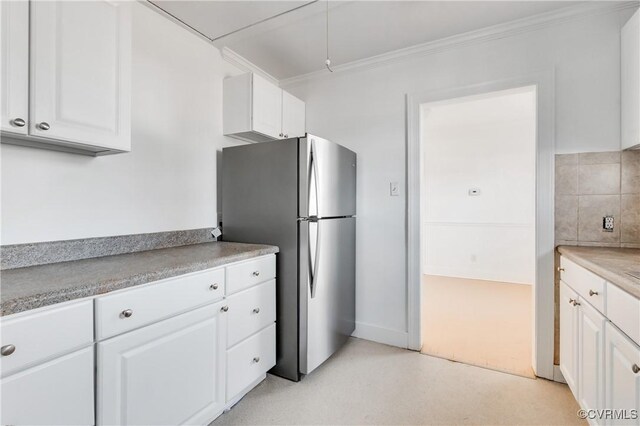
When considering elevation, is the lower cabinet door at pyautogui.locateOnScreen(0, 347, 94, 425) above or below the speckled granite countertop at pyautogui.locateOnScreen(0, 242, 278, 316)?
below

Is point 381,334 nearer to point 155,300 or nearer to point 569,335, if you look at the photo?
point 569,335

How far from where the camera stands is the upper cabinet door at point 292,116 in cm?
265

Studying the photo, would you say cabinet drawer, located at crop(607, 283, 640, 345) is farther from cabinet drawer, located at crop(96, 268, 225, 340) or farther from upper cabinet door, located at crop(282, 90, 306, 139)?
upper cabinet door, located at crop(282, 90, 306, 139)

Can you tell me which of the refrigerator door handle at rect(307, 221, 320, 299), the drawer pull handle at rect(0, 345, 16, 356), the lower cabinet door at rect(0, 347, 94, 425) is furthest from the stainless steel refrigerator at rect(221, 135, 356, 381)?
the drawer pull handle at rect(0, 345, 16, 356)

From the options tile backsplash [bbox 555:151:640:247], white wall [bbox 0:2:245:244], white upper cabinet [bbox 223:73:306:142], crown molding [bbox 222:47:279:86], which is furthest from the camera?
crown molding [bbox 222:47:279:86]

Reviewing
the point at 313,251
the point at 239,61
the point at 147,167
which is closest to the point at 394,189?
the point at 313,251

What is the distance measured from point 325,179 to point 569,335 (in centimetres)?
177

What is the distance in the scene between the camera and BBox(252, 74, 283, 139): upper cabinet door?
2324 mm

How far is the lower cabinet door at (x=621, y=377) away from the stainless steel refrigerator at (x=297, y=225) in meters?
1.48

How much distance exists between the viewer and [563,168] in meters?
1.98

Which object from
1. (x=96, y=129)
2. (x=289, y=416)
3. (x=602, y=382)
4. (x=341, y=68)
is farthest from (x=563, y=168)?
(x=96, y=129)

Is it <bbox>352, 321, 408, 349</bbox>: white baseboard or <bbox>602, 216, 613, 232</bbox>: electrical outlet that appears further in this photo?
<bbox>352, 321, 408, 349</bbox>: white baseboard

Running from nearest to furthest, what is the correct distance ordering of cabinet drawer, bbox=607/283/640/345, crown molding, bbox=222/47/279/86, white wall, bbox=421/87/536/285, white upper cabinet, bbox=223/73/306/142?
cabinet drawer, bbox=607/283/640/345 → white upper cabinet, bbox=223/73/306/142 → crown molding, bbox=222/47/279/86 → white wall, bbox=421/87/536/285

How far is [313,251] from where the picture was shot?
2.03 metres
